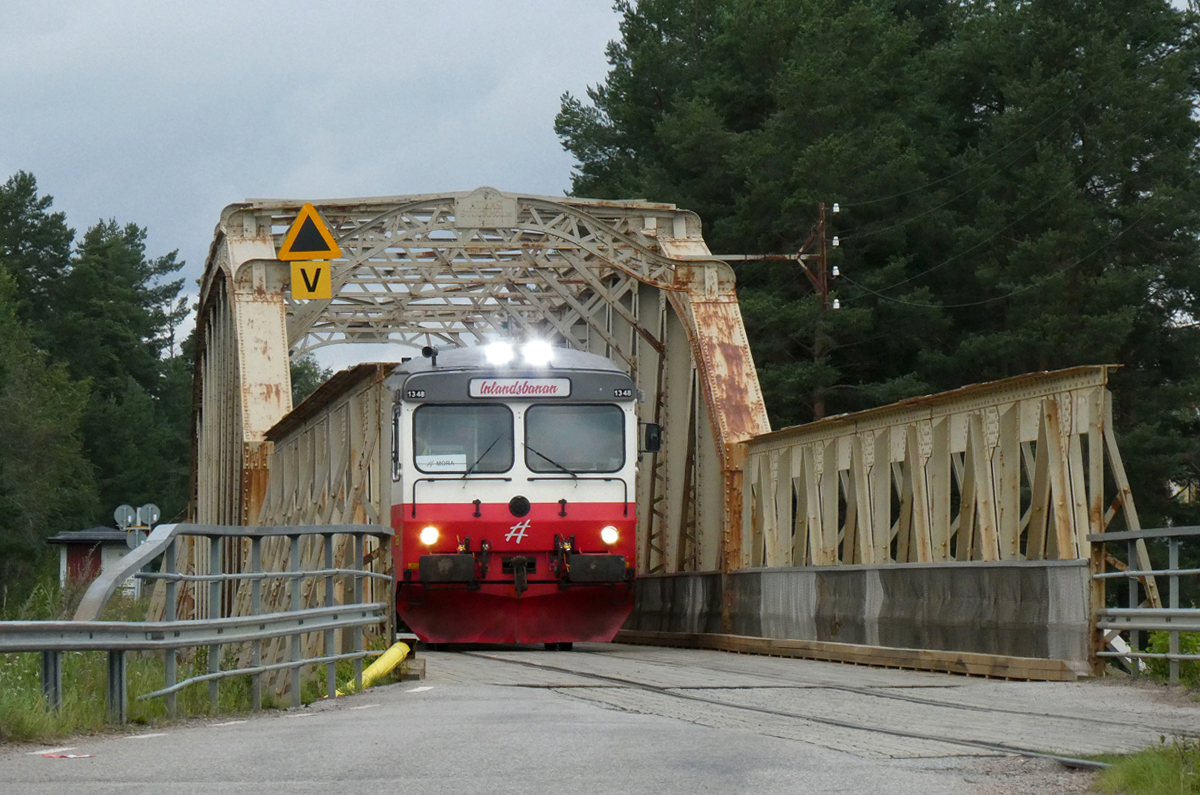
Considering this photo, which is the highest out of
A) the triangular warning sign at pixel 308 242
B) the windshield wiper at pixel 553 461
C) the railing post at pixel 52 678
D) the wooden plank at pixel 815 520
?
the triangular warning sign at pixel 308 242

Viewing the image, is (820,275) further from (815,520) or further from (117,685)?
(117,685)

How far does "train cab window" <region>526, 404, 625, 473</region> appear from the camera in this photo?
21531 mm

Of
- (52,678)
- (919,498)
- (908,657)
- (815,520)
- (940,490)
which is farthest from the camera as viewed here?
(815,520)

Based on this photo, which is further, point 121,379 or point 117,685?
point 121,379

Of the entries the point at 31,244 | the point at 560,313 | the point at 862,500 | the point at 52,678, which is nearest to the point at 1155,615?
the point at 862,500

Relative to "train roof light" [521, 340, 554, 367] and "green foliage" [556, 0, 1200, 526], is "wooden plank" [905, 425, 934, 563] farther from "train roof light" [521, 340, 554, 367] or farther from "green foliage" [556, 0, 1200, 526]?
"green foliage" [556, 0, 1200, 526]

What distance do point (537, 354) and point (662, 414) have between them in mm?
7699

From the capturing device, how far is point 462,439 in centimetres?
2138

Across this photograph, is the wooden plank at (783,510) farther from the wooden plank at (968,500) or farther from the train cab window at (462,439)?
the wooden plank at (968,500)

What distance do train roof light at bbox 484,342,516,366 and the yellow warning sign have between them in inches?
96.5

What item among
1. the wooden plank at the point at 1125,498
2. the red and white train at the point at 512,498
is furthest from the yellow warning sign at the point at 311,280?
the wooden plank at the point at 1125,498

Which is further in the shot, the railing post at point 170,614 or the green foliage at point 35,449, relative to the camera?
the green foliage at point 35,449

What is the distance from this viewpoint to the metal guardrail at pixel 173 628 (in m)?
9.98

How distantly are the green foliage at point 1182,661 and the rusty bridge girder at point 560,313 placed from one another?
28.7 ft
